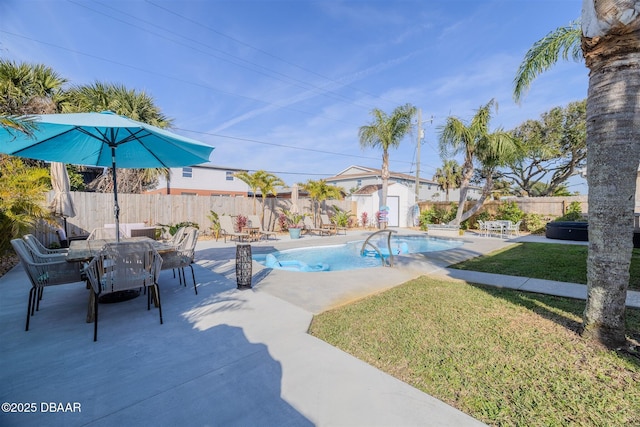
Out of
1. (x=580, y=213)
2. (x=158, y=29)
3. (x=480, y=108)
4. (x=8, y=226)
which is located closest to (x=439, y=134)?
(x=480, y=108)

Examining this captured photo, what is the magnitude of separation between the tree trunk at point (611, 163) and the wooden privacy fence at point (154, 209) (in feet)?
40.1

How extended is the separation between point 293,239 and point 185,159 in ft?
26.6

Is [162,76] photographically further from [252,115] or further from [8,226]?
[8,226]

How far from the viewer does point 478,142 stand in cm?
1544

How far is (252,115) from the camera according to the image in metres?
22.2

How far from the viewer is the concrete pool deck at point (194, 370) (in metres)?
2.07

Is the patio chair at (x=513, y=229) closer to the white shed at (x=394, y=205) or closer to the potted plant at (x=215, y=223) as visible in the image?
the white shed at (x=394, y=205)

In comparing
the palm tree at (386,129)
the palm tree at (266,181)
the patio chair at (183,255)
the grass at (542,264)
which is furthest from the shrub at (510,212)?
the patio chair at (183,255)

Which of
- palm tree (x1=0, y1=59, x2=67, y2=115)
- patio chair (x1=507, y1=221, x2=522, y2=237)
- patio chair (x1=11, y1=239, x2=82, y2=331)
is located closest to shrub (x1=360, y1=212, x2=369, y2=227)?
patio chair (x1=507, y1=221, x2=522, y2=237)

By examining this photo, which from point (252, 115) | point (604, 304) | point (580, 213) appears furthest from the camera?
point (252, 115)

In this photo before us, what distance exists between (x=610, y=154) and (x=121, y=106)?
16.8 metres

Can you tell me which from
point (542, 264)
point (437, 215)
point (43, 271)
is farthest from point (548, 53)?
point (437, 215)

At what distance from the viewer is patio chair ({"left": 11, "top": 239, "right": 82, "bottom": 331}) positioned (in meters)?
3.48

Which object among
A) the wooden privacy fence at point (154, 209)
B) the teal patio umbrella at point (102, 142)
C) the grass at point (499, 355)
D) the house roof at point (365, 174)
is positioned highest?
the house roof at point (365, 174)
